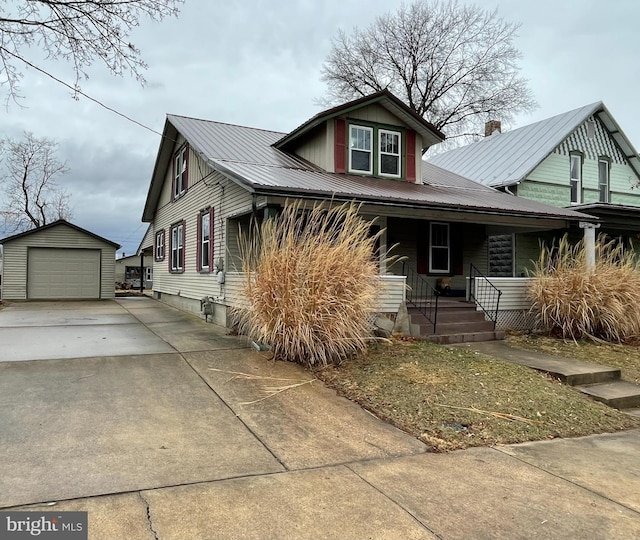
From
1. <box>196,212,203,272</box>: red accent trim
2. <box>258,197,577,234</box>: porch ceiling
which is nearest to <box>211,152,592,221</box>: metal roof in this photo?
<box>258,197,577,234</box>: porch ceiling

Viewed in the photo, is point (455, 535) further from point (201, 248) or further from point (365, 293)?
point (201, 248)

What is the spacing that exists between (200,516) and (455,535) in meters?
1.53

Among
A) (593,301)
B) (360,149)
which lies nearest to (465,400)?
(593,301)

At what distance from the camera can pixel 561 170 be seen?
1562cm

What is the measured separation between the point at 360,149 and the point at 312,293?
20.9 feet

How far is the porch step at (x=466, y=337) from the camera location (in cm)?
894

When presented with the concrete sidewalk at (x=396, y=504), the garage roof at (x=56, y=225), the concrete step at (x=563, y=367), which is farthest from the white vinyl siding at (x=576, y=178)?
the garage roof at (x=56, y=225)

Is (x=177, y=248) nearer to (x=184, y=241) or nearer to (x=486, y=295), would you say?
(x=184, y=241)

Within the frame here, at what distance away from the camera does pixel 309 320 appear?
6652 millimetres

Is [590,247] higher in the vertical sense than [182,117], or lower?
lower

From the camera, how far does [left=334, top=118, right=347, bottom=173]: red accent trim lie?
38.1 ft

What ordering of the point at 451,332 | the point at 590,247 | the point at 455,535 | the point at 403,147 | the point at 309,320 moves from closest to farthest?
1. the point at 455,535
2. the point at 309,320
3. the point at 451,332
4. the point at 590,247
5. the point at 403,147

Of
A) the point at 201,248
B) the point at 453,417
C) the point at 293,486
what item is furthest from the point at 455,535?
the point at 201,248

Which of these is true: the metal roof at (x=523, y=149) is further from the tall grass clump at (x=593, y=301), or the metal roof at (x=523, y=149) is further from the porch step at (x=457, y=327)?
the porch step at (x=457, y=327)
